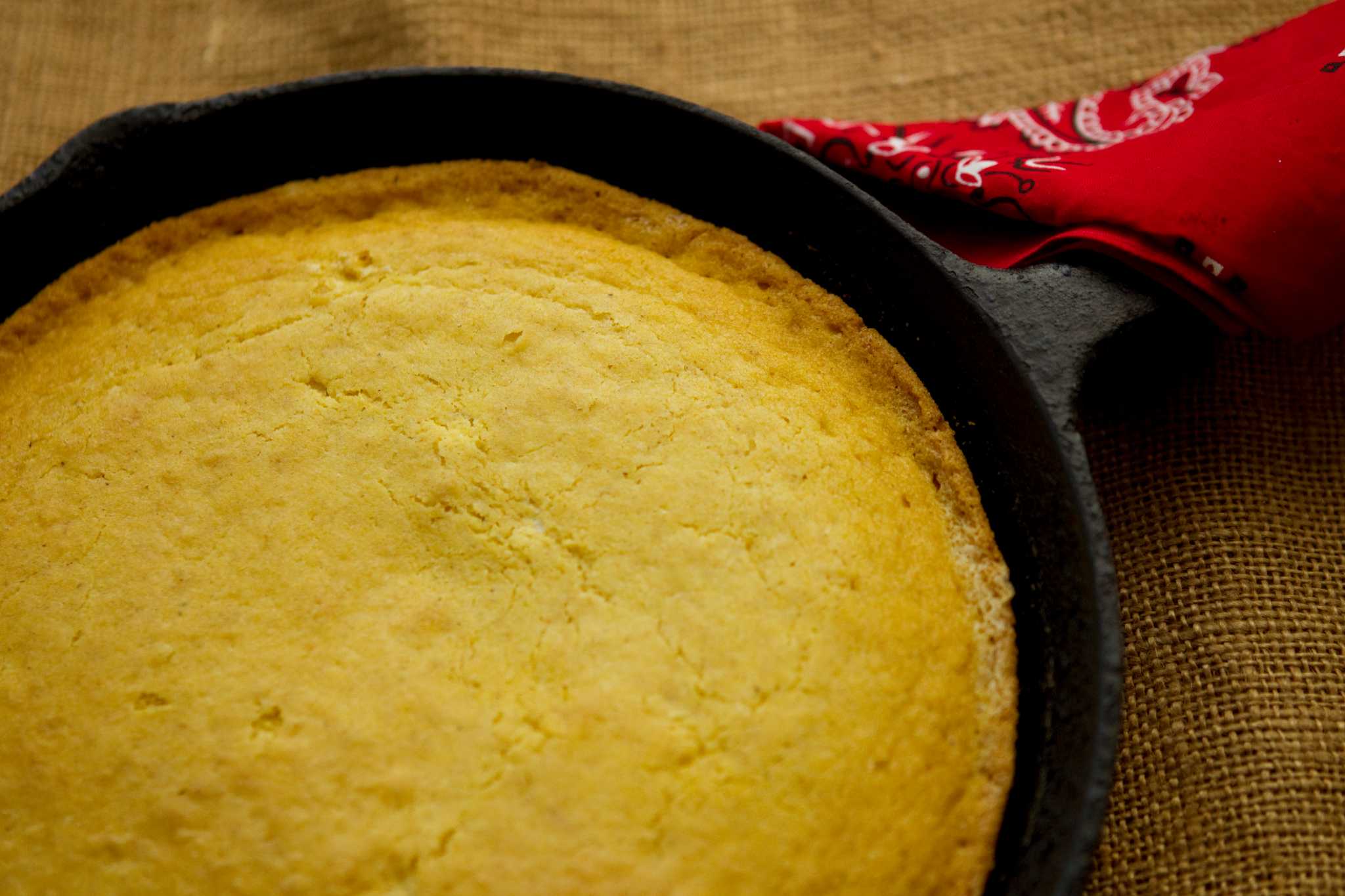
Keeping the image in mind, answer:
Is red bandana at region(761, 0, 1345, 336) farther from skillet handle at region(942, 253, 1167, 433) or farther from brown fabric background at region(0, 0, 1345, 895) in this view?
brown fabric background at region(0, 0, 1345, 895)

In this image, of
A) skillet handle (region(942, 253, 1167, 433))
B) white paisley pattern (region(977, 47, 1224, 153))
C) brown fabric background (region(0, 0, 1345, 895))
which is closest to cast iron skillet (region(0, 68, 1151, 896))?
skillet handle (region(942, 253, 1167, 433))

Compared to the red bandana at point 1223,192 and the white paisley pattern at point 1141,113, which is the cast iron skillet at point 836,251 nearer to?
the red bandana at point 1223,192

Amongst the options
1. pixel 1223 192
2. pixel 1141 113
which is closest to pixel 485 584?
pixel 1223 192

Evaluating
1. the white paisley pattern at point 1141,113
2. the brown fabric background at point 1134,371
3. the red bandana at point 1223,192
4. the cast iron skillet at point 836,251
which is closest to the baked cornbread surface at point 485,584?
the cast iron skillet at point 836,251

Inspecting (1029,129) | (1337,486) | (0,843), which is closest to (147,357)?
(0,843)

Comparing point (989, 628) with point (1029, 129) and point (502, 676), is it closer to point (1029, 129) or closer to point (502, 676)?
point (502, 676)
